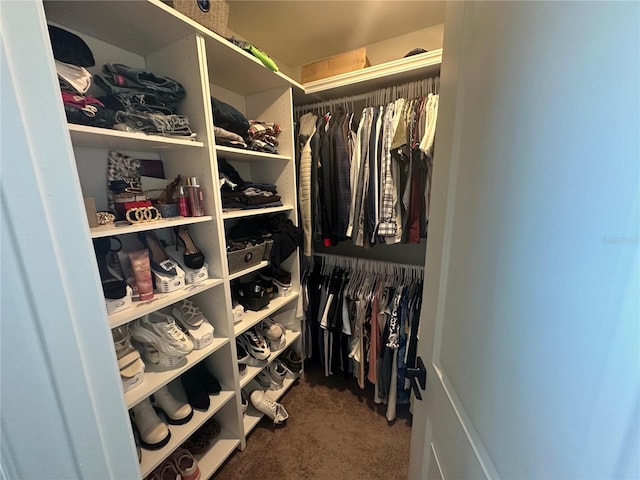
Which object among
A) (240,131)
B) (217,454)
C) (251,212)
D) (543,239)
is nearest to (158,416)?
(217,454)

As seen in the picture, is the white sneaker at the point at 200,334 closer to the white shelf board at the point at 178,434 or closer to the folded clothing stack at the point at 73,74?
the white shelf board at the point at 178,434

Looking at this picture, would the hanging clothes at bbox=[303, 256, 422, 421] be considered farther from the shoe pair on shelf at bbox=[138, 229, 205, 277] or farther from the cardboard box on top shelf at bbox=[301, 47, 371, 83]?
the cardboard box on top shelf at bbox=[301, 47, 371, 83]

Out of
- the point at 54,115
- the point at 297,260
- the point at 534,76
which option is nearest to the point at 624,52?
the point at 534,76

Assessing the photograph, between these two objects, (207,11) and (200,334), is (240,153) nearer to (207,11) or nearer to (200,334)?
(207,11)

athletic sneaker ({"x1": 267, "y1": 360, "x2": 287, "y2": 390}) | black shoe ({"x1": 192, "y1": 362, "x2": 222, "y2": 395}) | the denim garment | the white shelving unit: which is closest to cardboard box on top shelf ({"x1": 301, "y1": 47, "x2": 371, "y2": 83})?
the white shelving unit

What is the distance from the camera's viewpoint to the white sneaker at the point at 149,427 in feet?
3.52

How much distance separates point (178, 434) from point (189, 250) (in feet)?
2.71

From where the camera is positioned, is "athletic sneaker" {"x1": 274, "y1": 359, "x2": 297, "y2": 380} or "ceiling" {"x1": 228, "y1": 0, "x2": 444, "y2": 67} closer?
"ceiling" {"x1": 228, "y1": 0, "x2": 444, "y2": 67}

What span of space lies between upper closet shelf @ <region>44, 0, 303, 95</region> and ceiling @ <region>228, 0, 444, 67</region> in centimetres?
36

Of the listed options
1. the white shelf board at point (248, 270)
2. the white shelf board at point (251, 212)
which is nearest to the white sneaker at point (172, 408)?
the white shelf board at point (248, 270)

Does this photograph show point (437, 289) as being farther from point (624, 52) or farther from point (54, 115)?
point (54, 115)

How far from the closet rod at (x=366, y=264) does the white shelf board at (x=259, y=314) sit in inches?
13.9

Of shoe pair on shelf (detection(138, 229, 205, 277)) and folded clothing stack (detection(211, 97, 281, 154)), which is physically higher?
folded clothing stack (detection(211, 97, 281, 154))

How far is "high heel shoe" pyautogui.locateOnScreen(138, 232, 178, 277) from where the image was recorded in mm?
1066
